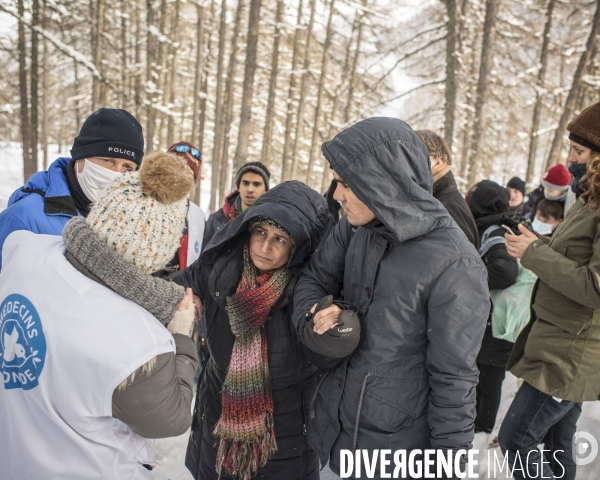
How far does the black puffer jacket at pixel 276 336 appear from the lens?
216cm

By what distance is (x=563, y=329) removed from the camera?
7.34 ft

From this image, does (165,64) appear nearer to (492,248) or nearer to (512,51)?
(512,51)

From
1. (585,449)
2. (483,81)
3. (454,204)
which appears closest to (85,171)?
(454,204)

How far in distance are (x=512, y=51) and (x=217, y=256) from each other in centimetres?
1247

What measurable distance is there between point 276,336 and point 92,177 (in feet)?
5.11

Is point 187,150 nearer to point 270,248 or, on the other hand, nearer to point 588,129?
point 270,248

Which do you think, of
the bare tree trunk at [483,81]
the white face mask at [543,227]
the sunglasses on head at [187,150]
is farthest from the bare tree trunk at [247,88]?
the white face mask at [543,227]

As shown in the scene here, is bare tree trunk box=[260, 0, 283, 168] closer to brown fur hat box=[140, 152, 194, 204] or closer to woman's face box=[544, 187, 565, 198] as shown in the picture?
woman's face box=[544, 187, 565, 198]

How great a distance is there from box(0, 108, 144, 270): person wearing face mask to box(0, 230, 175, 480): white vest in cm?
117

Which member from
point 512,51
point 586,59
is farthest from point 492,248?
point 512,51

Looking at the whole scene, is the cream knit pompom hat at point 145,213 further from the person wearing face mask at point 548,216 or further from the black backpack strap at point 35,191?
the person wearing face mask at point 548,216

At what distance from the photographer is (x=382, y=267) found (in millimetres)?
1744

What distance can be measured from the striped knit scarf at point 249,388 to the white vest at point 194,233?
6.19 feet

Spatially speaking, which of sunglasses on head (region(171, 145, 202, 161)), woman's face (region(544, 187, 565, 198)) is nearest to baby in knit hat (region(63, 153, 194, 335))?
sunglasses on head (region(171, 145, 202, 161))
